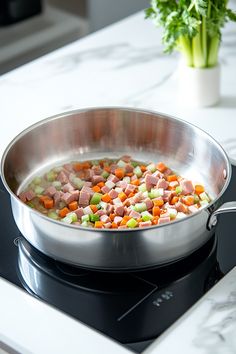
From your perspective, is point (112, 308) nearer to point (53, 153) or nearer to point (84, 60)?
point (53, 153)

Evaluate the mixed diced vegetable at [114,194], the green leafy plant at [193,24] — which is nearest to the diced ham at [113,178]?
the mixed diced vegetable at [114,194]

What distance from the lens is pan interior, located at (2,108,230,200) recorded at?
1.44 metres

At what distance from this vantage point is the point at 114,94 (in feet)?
5.80

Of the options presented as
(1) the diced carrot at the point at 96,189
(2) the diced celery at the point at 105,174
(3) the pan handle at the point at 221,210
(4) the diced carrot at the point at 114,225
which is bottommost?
(2) the diced celery at the point at 105,174

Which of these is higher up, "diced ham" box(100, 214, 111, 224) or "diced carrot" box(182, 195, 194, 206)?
"diced ham" box(100, 214, 111, 224)

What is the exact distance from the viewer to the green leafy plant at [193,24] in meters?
1.55

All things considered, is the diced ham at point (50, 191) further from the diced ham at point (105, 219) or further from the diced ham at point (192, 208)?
the diced ham at point (192, 208)

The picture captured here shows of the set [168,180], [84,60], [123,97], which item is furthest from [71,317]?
[84,60]

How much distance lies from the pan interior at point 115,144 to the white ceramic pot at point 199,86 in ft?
0.70

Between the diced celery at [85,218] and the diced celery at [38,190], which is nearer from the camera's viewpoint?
the diced celery at [85,218]

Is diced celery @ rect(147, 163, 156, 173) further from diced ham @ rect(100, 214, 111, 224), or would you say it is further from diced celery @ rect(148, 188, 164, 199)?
diced ham @ rect(100, 214, 111, 224)

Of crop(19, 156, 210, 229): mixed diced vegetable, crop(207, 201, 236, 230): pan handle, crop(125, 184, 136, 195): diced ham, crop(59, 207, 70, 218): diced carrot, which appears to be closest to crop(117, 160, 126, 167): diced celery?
crop(19, 156, 210, 229): mixed diced vegetable

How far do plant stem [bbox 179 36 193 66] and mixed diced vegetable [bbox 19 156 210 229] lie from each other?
0.30 metres

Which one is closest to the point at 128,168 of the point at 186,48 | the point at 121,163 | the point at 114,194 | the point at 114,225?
the point at 121,163
